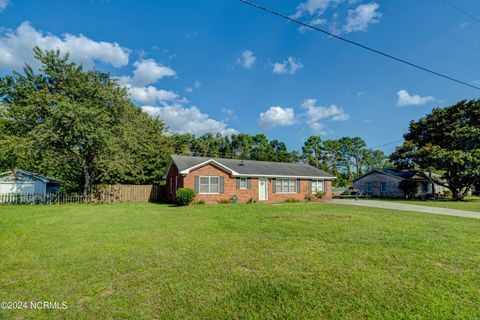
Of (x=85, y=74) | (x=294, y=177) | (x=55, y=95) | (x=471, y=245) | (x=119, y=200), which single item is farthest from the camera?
(x=294, y=177)

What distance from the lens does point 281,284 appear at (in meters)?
3.88

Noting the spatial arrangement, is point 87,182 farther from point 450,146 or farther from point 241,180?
point 450,146

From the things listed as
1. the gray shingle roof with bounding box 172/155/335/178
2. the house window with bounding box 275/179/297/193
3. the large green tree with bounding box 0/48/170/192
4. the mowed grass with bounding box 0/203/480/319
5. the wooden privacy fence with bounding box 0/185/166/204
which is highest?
the large green tree with bounding box 0/48/170/192

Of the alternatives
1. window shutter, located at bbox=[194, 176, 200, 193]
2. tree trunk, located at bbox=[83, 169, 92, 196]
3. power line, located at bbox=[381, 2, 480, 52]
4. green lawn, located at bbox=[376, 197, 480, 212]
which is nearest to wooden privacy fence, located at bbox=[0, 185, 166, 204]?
tree trunk, located at bbox=[83, 169, 92, 196]

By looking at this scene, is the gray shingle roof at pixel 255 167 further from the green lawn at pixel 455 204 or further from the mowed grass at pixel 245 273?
the mowed grass at pixel 245 273

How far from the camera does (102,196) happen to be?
19.8 meters

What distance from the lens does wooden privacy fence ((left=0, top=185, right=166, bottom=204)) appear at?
1738 centimetres

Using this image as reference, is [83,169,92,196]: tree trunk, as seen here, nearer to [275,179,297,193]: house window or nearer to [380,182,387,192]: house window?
[275,179,297,193]: house window

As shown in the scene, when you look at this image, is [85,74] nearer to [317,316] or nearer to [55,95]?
[55,95]

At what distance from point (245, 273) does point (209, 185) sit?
47.4 ft

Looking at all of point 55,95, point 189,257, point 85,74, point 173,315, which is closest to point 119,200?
point 55,95

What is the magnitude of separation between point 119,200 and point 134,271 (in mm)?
17866

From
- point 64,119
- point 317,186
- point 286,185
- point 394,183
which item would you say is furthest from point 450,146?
point 64,119

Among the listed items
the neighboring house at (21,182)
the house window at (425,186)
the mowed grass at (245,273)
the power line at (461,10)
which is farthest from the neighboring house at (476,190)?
the neighboring house at (21,182)
